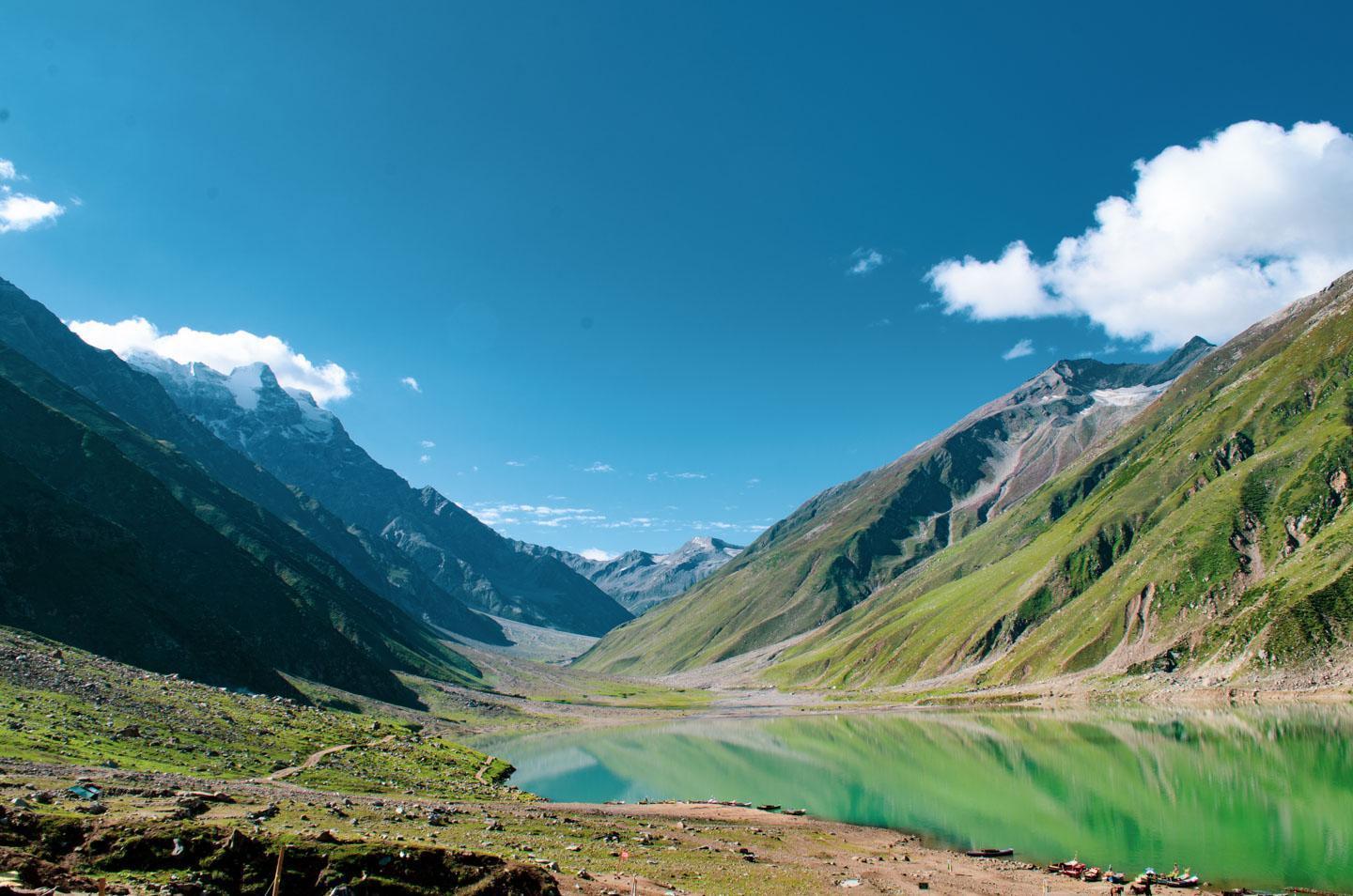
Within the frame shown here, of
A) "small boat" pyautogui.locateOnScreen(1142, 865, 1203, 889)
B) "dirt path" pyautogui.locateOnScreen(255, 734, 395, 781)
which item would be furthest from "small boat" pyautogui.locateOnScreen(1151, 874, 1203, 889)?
"dirt path" pyautogui.locateOnScreen(255, 734, 395, 781)

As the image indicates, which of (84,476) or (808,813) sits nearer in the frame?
(808,813)

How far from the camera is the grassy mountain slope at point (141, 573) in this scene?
8712cm

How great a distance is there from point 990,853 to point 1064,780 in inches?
1173

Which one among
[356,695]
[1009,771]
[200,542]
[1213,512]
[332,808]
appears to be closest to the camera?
[332,808]

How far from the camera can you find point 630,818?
51.4 meters

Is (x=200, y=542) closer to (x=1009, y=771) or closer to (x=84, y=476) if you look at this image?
(x=84, y=476)

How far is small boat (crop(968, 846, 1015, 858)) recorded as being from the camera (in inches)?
1781

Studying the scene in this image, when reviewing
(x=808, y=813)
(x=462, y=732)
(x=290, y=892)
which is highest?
(x=290, y=892)

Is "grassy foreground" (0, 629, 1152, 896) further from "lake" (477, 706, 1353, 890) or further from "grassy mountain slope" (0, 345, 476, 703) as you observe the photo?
"grassy mountain slope" (0, 345, 476, 703)

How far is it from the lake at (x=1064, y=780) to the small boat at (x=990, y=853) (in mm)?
1457

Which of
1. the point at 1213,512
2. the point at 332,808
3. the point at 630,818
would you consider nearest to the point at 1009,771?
the point at 630,818

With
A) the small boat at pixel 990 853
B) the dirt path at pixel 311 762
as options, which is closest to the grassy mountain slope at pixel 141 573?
the dirt path at pixel 311 762

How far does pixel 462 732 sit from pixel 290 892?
122m

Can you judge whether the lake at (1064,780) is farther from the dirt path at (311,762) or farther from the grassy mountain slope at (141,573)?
the grassy mountain slope at (141,573)
